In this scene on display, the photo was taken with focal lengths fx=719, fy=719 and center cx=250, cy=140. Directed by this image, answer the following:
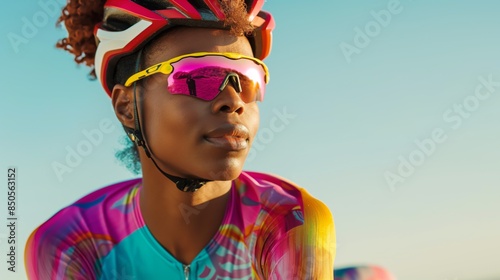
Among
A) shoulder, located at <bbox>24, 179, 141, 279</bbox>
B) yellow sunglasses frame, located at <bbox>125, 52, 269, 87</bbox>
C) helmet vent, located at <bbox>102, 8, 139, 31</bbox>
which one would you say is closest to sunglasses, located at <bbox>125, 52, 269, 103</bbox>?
yellow sunglasses frame, located at <bbox>125, 52, 269, 87</bbox>

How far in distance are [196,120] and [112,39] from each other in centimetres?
125

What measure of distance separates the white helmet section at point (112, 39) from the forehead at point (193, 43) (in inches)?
7.5

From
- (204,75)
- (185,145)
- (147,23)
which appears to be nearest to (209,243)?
(185,145)

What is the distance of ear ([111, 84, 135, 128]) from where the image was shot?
249 inches

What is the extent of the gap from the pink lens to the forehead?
133 mm

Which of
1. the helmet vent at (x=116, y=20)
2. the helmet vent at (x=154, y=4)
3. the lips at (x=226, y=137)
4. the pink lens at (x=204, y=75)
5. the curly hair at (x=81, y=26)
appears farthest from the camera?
the curly hair at (x=81, y=26)

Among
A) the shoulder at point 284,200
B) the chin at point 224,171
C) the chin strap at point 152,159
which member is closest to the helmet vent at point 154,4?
the chin strap at point 152,159

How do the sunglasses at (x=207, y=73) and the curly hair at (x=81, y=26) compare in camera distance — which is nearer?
the sunglasses at (x=207, y=73)

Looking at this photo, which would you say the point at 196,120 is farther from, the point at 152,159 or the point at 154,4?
the point at 154,4

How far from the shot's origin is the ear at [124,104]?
632cm

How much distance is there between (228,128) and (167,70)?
0.73m

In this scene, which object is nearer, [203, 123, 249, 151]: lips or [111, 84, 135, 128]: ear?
[203, 123, 249, 151]: lips

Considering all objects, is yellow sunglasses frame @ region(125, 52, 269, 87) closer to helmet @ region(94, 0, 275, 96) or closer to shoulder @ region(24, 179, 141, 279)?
helmet @ region(94, 0, 275, 96)

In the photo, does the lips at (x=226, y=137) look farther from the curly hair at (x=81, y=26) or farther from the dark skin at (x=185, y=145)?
the curly hair at (x=81, y=26)
